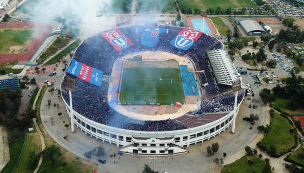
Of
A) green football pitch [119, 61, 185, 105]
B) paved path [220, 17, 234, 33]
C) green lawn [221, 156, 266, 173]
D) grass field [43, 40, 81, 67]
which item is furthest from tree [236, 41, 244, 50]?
green lawn [221, 156, 266, 173]

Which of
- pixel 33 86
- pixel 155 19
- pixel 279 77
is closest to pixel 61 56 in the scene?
pixel 33 86

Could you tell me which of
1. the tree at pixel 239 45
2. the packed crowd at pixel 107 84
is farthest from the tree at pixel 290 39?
the packed crowd at pixel 107 84

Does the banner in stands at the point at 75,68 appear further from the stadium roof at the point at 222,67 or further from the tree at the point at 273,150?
the tree at the point at 273,150

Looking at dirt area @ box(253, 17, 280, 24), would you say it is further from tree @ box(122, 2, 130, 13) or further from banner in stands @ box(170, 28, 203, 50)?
tree @ box(122, 2, 130, 13)

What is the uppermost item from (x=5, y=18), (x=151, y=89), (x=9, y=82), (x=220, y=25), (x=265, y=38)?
(x=265, y=38)

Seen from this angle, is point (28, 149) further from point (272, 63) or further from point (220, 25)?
point (220, 25)

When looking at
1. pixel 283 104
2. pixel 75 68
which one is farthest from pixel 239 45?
pixel 75 68
